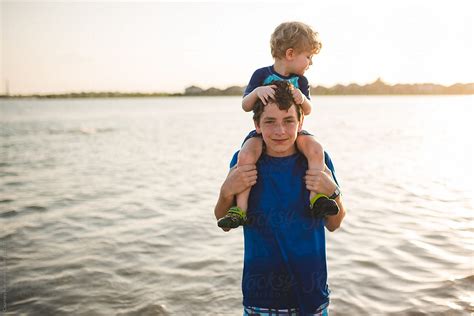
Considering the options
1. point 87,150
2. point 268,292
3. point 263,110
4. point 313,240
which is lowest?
point 87,150

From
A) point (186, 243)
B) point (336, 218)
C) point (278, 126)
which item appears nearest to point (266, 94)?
point (278, 126)

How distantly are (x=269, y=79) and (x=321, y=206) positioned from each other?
122cm

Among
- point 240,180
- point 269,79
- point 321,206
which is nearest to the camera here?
point 321,206

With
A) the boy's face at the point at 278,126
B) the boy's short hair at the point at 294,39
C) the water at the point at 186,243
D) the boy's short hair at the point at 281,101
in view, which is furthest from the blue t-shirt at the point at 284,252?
the water at the point at 186,243

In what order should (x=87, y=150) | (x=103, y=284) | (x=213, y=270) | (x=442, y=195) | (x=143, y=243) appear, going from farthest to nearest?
(x=87, y=150), (x=442, y=195), (x=143, y=243), (x=213, y=270), (x=103, y=284)

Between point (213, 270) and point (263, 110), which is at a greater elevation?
point (263, 110)

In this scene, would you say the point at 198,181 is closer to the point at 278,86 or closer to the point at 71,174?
the point at 71,174

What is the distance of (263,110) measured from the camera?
2.78 meters

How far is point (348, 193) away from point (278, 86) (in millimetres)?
10032

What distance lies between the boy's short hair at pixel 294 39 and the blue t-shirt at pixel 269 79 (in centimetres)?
16

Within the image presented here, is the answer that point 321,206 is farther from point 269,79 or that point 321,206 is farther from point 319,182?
point 269,79

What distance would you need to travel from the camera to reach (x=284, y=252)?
270 cm

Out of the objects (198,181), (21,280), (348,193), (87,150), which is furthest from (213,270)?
(87,150)

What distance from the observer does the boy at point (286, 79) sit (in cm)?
280
